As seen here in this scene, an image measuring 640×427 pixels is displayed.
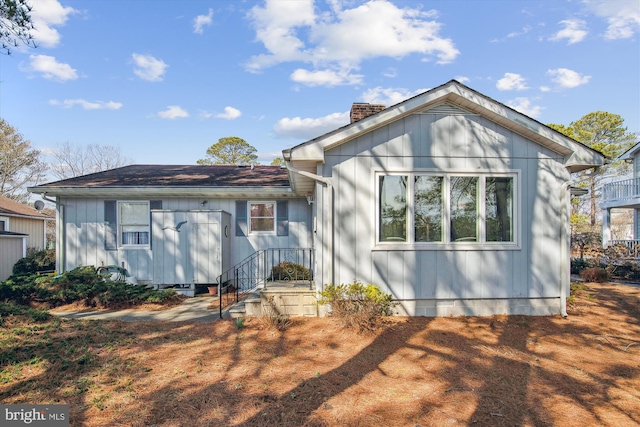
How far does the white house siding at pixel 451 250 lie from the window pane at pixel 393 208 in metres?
0.18

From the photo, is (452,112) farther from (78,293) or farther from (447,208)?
(78,293)

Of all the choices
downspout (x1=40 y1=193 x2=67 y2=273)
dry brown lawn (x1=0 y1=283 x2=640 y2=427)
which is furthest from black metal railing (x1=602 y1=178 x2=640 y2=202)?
downspout (x1=40 y1=193 x2=67 y2=273)

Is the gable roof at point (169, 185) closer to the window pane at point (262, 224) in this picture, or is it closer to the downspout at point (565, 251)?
the window pane at point (262, 224)

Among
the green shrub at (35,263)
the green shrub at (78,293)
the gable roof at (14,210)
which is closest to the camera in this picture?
the green shrub at (78,293)

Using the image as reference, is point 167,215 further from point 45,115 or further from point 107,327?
point 45,115

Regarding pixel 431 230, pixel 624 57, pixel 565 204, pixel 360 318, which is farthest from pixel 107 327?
pixel 624 57

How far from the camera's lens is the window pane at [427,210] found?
6078mm

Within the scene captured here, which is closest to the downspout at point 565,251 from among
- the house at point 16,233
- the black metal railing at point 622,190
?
the black metal railing at point 622,190

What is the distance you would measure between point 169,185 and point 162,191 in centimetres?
32

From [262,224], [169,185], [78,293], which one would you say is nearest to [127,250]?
[78,293]

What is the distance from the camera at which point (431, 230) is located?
611cm

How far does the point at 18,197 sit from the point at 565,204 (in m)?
33.8

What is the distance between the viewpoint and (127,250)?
9.38m

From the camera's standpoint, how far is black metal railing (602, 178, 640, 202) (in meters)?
16.5
